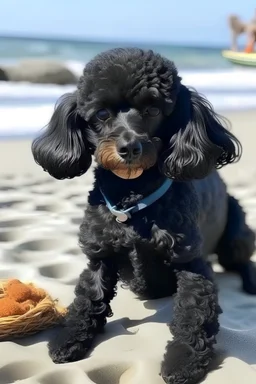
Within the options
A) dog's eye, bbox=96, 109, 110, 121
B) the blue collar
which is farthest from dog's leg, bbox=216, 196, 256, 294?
dog's eye, bbox=96, 109, 110, 121

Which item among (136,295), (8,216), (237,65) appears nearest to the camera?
(136,295)

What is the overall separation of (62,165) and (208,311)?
0.82 m

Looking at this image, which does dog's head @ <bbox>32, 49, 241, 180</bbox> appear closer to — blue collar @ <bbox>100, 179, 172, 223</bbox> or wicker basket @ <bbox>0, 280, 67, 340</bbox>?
blue collar @ <bbox>100, 179, 172, 223</bbox>

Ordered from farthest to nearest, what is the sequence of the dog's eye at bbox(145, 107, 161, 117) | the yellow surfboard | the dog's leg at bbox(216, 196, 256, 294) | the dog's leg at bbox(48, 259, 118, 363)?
1. the yellow surfboard
2. the dog's leg at bbox(216, 196, 256, 294)
3. the dog's leg at bbox(48, 259, 118, 363)
4. the dog's eye at bbox(145, 107, 161, 117)

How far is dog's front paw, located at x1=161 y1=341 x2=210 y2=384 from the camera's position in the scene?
2.34m

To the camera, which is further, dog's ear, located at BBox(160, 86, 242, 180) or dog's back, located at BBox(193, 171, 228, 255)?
dog's back, located at BBox(193, 171, 228, 255)

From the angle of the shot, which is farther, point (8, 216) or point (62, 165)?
point (8, 216)

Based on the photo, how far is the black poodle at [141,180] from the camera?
2328 mm

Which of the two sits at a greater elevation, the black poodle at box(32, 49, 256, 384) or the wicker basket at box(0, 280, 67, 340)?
the black poodle at box(32, 49, 256, 384)

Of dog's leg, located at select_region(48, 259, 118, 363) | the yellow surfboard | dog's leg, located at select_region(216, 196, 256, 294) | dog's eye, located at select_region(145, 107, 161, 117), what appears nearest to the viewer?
dog's eye, located at select_region(145, 107, 161, 117)

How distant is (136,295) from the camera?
3.11 metres

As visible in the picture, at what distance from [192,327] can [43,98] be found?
30.7ft

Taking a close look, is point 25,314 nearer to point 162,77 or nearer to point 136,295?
point 136,295

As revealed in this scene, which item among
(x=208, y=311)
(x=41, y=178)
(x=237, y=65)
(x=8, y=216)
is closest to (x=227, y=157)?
(x=208, y=311)
